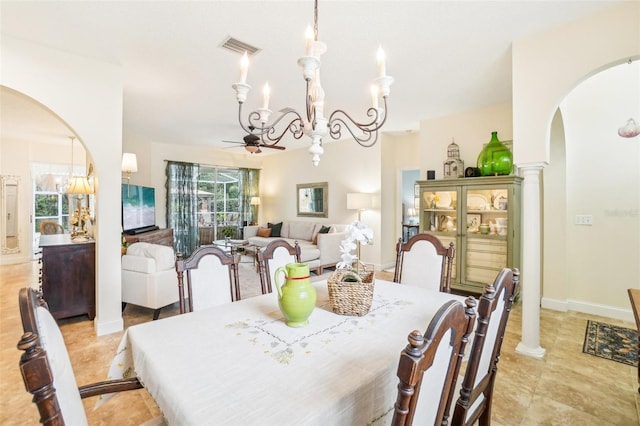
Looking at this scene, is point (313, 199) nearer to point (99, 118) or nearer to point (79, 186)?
point (79, 186)

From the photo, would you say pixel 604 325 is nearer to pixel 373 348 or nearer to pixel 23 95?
pixel 373 348

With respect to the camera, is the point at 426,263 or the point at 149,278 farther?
the point at 149,278

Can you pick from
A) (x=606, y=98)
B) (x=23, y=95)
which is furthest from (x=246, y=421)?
(x=606, y=98)

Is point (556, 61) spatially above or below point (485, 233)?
above

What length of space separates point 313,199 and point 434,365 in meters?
6.48

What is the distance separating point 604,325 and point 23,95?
6.01 m

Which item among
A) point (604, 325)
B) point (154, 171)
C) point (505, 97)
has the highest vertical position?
point (505, 97)

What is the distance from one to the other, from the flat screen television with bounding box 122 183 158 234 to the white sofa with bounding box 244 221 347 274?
6.97ft

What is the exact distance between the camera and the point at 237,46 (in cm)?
273

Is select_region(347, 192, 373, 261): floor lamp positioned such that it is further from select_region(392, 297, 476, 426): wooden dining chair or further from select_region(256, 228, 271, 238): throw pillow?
select_region(392, 297, 476, 426): wooden dining chair

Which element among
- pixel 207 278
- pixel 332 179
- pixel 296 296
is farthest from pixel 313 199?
pixel 296 296

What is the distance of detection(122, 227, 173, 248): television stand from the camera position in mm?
4719

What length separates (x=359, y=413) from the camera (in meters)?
0.92

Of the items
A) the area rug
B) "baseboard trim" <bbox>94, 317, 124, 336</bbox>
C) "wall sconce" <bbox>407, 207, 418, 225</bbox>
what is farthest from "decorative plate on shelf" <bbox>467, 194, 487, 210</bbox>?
"baseboard trim" <bbox>94, 317, 124, 336</bbox>
